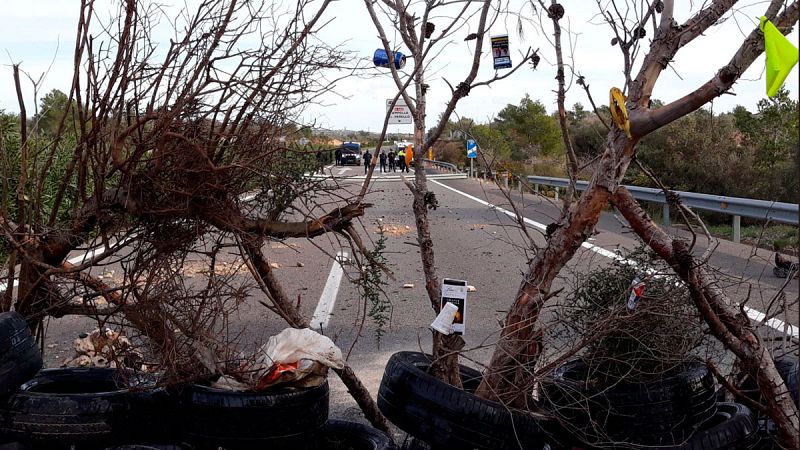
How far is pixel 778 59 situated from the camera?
1.98 meters

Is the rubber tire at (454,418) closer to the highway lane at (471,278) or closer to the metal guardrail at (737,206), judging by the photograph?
the highway lane at (471,278)

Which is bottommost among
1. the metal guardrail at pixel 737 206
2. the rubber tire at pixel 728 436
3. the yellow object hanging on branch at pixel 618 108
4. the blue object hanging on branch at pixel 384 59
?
the rubber tire at pixel 728 436

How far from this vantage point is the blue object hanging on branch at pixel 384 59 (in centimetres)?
464

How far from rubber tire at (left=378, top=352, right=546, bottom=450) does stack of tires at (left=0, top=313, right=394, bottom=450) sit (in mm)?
485

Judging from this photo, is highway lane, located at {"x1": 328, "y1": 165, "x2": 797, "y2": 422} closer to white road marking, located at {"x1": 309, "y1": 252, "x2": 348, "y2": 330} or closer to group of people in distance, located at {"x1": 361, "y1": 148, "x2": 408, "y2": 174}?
white road marking, located at {"x1": 309, "y1": 252, "x2": 348, "y2": 330}

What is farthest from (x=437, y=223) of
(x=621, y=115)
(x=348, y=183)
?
(x=621, y=115)

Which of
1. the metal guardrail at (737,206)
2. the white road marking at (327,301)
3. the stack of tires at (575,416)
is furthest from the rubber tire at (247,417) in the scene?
the metal guardrail at (737,206)

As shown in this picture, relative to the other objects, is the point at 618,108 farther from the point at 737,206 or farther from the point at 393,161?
the point at 393,161

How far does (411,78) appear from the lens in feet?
14.4

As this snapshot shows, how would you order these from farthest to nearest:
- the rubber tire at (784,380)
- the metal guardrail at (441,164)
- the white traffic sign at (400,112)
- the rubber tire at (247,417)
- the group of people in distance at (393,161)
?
1. the group of people in distance at (393,161)
2. the metal guardrail at (441,164)
3. the white traffic sign at (400,112)
4. the rubber tire at (784,380)
5. the rubber tire at (247,417)

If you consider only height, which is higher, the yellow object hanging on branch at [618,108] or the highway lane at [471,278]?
the yellow object hanging on branch at [618,108]

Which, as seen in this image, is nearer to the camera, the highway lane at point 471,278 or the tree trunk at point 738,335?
the tree trunk at point 738,335

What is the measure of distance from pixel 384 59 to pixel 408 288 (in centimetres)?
639

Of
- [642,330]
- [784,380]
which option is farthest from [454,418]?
[784,380]
